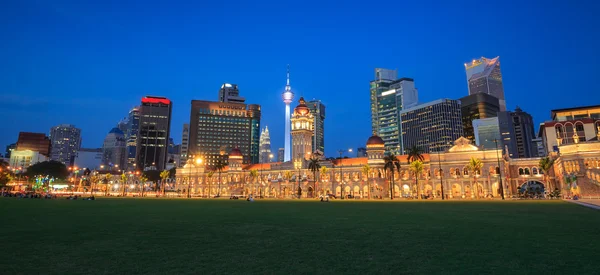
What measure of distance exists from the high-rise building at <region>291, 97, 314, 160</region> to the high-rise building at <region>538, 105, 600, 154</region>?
232ft

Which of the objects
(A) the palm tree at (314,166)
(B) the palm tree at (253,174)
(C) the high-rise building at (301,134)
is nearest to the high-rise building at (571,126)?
(A) the palm tree at (314,166)

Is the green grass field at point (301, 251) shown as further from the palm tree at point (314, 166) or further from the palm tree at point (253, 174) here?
the palm tree at point (253, 174)

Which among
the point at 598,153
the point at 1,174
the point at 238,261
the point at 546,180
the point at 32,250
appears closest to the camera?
the point at 238,261

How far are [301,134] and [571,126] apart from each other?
8052 centimetres

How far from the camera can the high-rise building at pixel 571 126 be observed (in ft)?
308

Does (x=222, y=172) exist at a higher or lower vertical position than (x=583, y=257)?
higher

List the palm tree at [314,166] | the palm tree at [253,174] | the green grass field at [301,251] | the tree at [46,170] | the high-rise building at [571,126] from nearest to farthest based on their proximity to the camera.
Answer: the green grass field at [301,251] < the high-rise building at [571,126] < the palm tree at [314,166] < the palm tree at [253,174] < the tree at [46,170]

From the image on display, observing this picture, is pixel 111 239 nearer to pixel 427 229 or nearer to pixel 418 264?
pixel 418 264

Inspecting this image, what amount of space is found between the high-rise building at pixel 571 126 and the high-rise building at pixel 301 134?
2787 inches

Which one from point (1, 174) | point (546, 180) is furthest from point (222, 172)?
point (546, 180)

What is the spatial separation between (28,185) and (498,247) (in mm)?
178588

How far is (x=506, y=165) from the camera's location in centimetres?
8844

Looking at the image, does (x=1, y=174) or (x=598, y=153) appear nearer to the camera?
(x=598, y=153)

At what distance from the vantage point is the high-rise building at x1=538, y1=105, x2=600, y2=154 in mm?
93787
